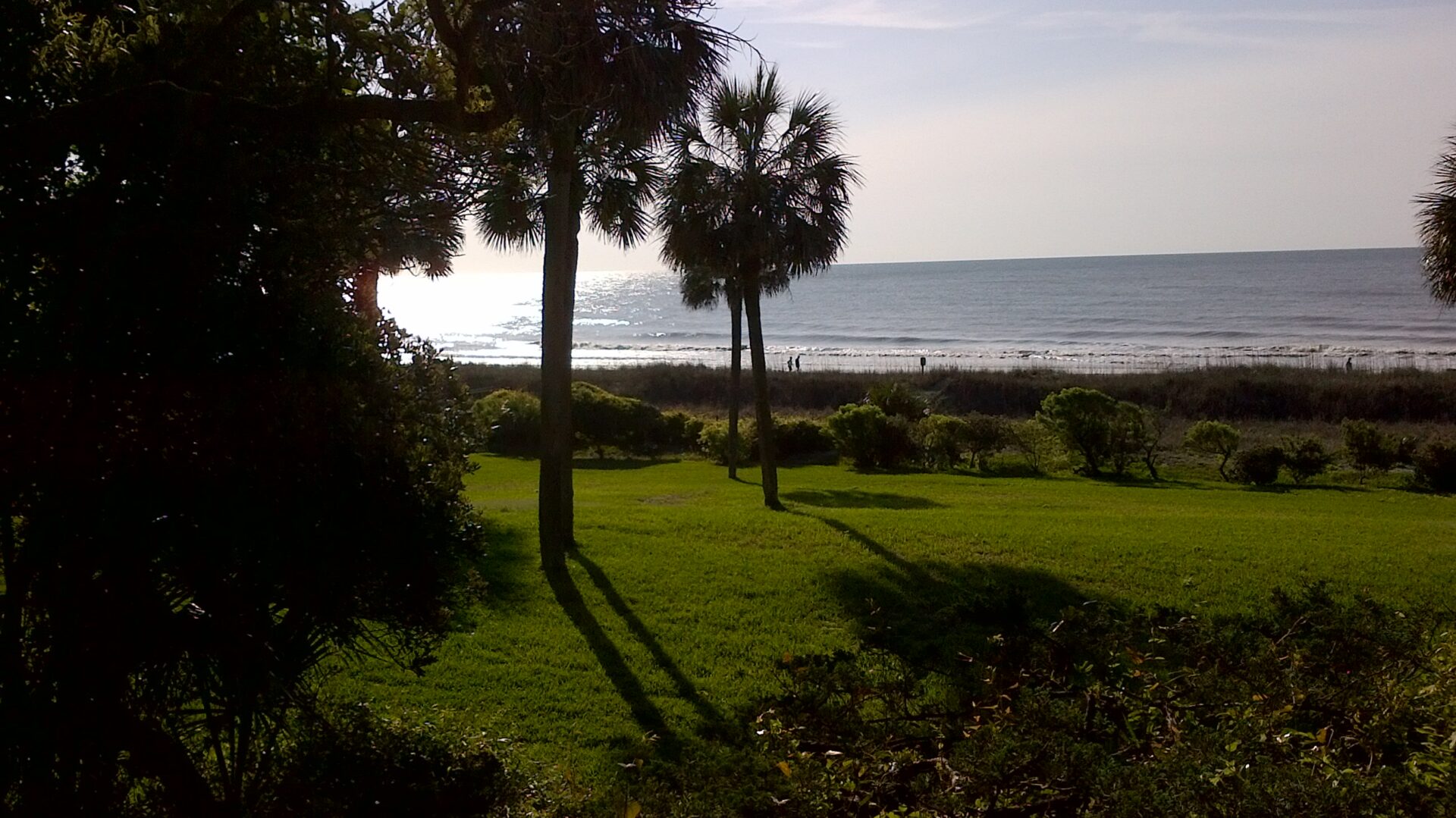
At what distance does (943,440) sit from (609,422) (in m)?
9.85

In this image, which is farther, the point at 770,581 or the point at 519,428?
the point at 519,428

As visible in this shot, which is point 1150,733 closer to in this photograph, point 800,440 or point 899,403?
point 800,440

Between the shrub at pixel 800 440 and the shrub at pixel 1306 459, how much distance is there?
11364 millimetres

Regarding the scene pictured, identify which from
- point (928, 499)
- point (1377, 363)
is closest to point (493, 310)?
point (1377, 363)

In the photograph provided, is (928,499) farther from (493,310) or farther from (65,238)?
(493,310)

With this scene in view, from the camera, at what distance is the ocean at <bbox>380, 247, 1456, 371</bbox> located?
5953 centimetres

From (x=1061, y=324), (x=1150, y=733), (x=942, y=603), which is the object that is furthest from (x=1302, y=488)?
(x=1061, y=324)

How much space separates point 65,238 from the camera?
10.2ft

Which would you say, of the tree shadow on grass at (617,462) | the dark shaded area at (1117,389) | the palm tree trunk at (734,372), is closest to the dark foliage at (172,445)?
the palm tree trunk at (734,372)

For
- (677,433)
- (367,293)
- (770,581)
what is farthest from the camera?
(677,433)

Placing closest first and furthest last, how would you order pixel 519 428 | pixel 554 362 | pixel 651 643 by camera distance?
pixel 651 643 < pixel 554 362 < pixel 519 428

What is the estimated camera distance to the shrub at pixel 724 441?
28125mm

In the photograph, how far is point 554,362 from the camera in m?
11.1

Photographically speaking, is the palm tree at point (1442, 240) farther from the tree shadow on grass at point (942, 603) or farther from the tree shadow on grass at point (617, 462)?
the tree shadow on grass at point (617, 462)
